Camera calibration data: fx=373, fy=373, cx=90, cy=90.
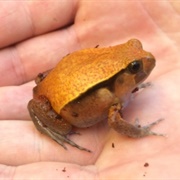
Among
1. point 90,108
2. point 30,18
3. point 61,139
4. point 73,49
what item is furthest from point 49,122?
point 30,18

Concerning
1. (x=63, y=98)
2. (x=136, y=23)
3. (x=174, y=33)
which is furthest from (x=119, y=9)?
(x=63, y=98)

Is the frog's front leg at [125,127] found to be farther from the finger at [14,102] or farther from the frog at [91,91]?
the finger at [14,102]

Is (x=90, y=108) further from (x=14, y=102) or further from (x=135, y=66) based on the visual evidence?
(x=14, y=102)

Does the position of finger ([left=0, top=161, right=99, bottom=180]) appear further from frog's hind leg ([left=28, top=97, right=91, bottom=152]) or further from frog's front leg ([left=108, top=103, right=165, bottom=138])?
frog's front leg ([left=108, top=103, right=165, bottom=138])

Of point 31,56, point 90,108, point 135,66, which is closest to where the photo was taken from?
point 135,66

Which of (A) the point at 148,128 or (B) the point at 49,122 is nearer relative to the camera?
(A) the point at 148,128

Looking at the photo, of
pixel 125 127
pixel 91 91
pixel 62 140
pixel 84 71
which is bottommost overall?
pixel 62 140

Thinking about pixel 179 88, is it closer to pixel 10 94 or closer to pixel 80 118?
pixel 80 118

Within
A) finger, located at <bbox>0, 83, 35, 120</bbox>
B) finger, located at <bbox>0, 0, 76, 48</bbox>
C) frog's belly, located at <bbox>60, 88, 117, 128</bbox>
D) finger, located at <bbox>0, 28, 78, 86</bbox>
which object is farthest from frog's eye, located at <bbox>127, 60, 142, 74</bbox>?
finger, located at <bbox>0, 0, 76, 48</bbox>
